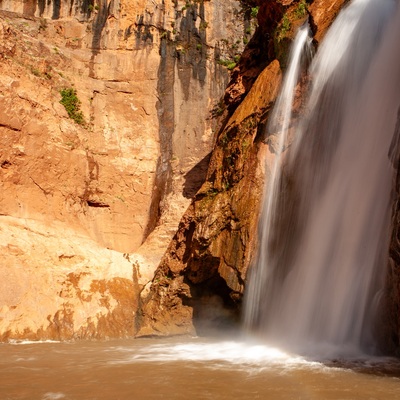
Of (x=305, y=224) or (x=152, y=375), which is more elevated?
(x=305, y=224)

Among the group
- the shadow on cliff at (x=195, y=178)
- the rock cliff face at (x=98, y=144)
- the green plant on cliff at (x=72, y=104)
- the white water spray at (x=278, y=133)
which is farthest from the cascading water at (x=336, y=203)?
the green plant on cliff at (x=72, y=104)

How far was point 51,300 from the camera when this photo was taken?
38.5ft

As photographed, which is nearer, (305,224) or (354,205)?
(354,205)

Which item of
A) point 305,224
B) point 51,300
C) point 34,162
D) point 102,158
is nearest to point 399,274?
point 305,224

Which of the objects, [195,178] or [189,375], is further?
[195,178]

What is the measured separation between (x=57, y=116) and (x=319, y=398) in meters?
14.5

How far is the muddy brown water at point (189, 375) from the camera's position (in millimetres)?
5438

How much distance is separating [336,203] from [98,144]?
11763 millimetres

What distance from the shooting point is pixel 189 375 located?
652cm

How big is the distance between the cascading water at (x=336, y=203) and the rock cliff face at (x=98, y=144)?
182 inches

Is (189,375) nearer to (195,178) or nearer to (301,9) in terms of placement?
(301,9)

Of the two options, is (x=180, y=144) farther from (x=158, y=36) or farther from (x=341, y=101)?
(x=341, y=101)

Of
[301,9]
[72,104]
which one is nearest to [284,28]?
[301,9]

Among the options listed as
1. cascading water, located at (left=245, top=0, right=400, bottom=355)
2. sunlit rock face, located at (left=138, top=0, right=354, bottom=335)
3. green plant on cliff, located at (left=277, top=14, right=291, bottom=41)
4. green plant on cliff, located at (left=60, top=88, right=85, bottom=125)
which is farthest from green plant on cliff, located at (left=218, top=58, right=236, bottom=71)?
cascading water, located at (left=245, top=0, right=400, bottom=355)
